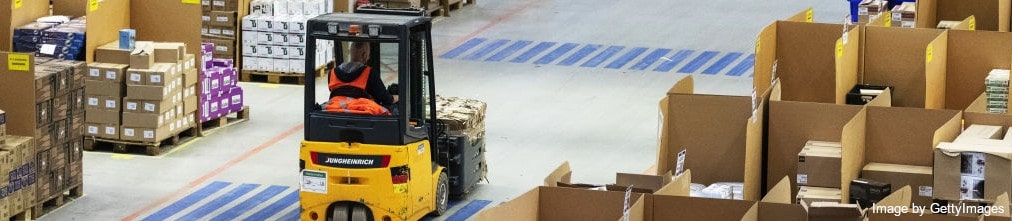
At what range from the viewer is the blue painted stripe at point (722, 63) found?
20484mm

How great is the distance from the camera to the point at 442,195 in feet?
45.0

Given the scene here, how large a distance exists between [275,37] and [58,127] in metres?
5.34

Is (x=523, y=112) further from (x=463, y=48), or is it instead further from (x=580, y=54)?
(x=463, y=48)

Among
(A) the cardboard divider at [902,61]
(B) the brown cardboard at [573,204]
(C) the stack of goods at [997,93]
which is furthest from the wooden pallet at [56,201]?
A: (C) the stack of goods at [997,93]

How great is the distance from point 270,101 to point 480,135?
4409mm

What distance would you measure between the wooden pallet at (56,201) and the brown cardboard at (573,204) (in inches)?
237

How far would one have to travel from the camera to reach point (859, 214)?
28.4ft

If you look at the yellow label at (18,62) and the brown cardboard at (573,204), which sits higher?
the yellow label at (18,62)

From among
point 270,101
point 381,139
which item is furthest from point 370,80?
point 270,101

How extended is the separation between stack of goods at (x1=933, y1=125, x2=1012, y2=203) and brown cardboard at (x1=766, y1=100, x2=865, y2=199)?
93 cm

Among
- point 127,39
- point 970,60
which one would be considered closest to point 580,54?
point 127,39

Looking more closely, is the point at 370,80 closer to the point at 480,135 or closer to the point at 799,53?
the point at 480,135

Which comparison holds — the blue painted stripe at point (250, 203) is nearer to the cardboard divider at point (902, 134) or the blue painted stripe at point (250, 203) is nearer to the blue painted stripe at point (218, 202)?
the blue painted stripe at point (218, 202)

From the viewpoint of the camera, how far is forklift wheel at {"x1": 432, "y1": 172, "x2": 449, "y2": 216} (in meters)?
13.6
